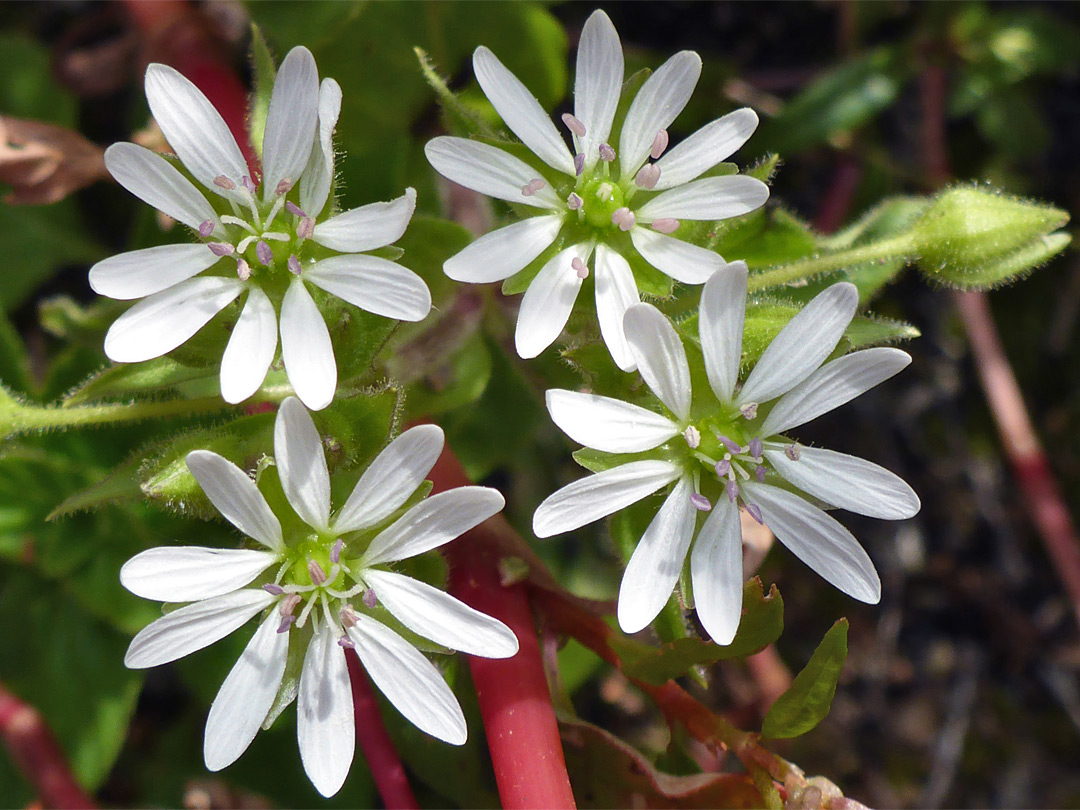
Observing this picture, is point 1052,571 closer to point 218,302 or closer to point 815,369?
point 815,369

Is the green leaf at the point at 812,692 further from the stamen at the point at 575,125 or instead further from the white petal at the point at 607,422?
the stamen at the point at 575,125

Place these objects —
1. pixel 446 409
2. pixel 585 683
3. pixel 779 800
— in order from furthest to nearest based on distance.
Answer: pixel 585 683 < pixel 446 409 < pixel 779 800

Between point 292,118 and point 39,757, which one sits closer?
point 292,118

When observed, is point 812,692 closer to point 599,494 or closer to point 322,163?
point 599,494

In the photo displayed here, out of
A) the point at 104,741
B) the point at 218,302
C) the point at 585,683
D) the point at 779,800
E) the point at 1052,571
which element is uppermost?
the point at 218,302

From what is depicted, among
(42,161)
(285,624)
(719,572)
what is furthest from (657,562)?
(42,161)

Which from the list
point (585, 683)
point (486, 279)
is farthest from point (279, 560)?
point (585, 683)
